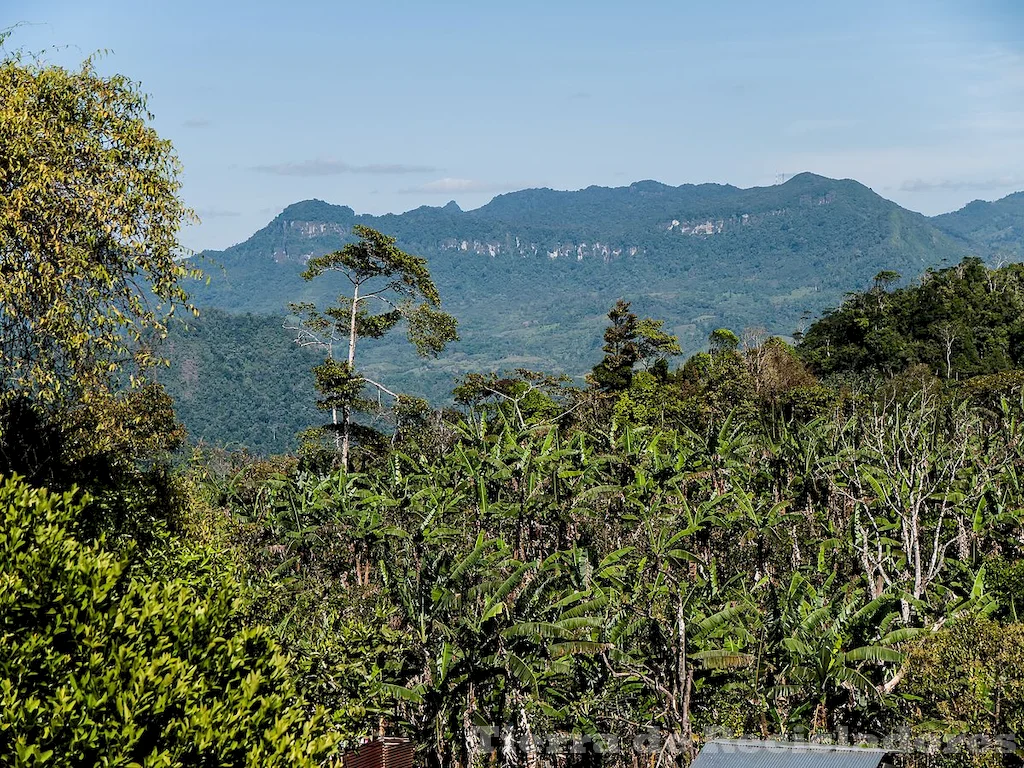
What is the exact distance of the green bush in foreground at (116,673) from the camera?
7082 millimetres

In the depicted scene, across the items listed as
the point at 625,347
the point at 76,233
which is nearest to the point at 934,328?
the point at 625,347

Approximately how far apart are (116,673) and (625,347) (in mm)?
48063

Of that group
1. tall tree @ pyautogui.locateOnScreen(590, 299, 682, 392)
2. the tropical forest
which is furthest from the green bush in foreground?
tall tree @ pyautogui.locateOnScreen(590, 299, 682, 392)

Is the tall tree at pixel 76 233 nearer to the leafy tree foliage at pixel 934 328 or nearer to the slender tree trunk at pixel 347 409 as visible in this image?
the slender tree trunk at pixel 347 409

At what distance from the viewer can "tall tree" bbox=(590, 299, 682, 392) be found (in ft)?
175

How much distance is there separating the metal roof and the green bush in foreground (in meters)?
4.73

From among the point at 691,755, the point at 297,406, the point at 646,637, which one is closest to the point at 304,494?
the point at 646,637

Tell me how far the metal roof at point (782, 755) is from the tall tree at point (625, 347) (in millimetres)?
41363

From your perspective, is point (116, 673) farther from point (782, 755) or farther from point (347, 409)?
point (347, 409)

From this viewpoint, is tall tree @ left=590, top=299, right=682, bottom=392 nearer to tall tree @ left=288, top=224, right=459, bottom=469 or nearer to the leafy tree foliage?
the leafy tree foliage

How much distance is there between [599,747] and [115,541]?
25.2 ft

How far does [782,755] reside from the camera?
37.3 ft

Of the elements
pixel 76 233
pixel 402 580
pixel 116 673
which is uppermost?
pixel 76 233

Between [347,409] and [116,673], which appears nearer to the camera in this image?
[116,673]
